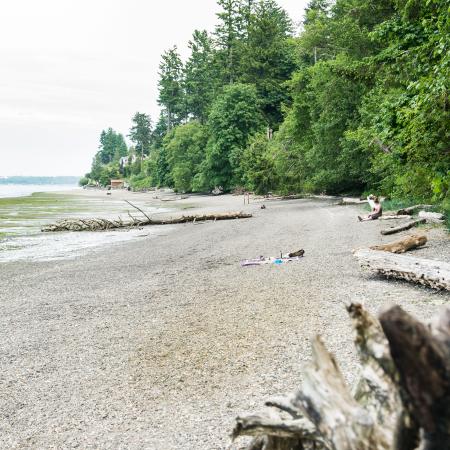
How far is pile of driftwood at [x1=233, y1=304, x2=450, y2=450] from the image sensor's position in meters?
1.67

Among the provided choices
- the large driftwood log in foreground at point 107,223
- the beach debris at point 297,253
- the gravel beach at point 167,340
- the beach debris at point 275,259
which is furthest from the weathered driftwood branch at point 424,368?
the large driftwood log in foreground at point 107,223

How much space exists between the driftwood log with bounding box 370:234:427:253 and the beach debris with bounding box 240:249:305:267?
8.01ft

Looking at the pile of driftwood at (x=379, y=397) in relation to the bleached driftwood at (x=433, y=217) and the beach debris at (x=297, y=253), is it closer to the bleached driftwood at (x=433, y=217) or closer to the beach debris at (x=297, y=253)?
the beach debris at (x=297, y=253)

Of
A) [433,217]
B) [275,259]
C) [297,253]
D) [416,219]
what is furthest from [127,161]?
[275,259]

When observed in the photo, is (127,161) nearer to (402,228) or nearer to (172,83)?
(172,83)

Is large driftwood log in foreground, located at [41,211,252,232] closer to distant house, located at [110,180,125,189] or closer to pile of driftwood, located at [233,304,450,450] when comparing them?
pile of driftwood, located at [233,304,450,450]

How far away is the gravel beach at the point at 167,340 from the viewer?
4645 millimetres

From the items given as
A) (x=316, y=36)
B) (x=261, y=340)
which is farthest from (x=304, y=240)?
(x=316, y=36)

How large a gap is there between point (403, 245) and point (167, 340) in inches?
291

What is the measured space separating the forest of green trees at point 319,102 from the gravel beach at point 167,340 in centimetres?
343

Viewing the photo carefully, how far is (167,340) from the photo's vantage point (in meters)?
6.99

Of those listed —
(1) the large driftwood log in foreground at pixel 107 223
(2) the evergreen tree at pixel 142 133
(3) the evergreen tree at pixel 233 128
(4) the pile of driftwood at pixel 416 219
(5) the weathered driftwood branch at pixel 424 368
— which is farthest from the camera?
(2) the evergreen tree at pixel 142 133

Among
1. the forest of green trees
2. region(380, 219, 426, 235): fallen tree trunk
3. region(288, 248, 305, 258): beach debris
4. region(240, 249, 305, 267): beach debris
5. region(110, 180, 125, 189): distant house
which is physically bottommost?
region(240, 249, 305, 267): beach debris

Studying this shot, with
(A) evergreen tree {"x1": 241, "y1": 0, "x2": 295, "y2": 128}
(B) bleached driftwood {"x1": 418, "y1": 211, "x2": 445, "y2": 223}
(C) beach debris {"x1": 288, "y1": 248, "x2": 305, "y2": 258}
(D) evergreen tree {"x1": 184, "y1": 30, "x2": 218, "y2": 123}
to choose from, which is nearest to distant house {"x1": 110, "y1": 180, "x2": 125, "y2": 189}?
(D) evergreen tree {"x1": 184, "y1": 30, "x2": 218, "y2": 123}
